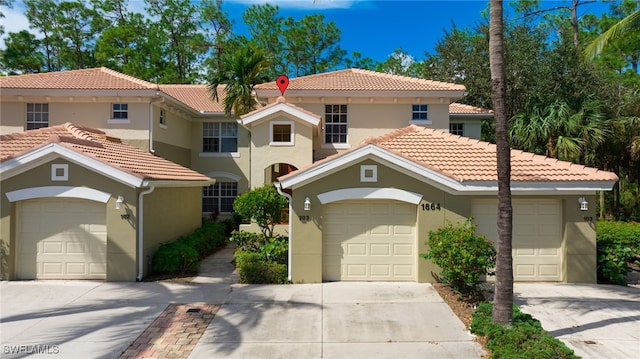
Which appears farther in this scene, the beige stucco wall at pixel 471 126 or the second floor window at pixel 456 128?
the second floor window at pixel 456 128

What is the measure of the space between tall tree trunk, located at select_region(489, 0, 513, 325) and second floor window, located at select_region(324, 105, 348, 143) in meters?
11.3

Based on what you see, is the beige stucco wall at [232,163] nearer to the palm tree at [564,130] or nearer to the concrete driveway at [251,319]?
the concrete driveway at [251,319]

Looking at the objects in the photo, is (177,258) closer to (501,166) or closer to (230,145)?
(501,166)

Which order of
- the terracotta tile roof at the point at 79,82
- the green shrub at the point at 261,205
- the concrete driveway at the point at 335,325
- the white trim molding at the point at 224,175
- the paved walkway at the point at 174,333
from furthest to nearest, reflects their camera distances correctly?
the white trim molding at the point at 224,175 < the terracotta tile roof at the point at 79,82 < the green shrub at the point at 261,205 < the concrete driveway at the point at 335,325 < the paved walkway at the point at 174,333

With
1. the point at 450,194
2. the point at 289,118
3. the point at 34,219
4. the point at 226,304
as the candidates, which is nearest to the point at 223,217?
the point at 289,118

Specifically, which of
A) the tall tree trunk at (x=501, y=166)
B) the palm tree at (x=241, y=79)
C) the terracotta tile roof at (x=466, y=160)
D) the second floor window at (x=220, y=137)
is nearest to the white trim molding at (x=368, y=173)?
the terracotta tile roof at (x=466, y=160)

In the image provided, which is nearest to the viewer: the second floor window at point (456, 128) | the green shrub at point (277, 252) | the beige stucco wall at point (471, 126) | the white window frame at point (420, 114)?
the green shrub at point (277, 252)

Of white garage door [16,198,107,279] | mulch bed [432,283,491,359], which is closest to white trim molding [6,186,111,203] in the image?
white garage door [16,198,107,279]

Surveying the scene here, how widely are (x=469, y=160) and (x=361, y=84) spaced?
8231 millimetres

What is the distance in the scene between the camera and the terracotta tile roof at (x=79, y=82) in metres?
16.7

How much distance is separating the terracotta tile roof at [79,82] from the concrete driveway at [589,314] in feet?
52.1

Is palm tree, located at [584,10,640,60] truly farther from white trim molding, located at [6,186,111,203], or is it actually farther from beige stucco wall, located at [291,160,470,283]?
white trim molding, located at [6,186,111,203]

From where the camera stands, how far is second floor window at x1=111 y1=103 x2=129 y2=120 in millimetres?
17234

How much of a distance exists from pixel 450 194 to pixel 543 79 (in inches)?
604
